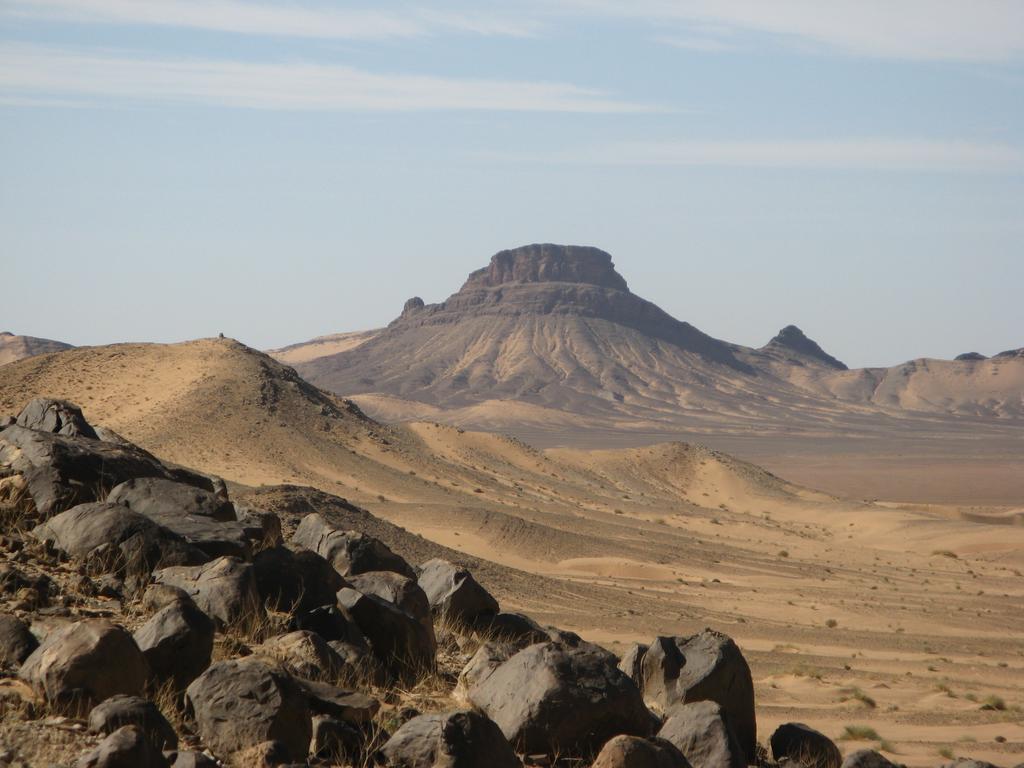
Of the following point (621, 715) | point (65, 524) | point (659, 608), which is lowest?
point (659, 608)

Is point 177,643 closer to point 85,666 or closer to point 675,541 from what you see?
point 85,666

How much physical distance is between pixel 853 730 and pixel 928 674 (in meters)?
8.88

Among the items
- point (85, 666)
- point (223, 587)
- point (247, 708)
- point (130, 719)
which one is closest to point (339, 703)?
point (247, 708)

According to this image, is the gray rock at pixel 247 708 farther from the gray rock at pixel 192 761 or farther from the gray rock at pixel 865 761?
the gray rock at pixel 865 761

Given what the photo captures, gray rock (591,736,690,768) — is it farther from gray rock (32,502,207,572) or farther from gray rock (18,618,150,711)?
gray rock (32,502,207,572)

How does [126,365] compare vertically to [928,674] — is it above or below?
above

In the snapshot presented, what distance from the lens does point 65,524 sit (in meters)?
10.5

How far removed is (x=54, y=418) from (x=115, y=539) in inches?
196

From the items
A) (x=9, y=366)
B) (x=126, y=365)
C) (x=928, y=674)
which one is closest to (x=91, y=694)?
(x=928, y=674)

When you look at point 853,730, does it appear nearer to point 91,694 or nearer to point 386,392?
point 91,694

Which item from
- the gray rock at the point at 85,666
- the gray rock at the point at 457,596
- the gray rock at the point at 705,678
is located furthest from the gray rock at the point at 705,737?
the gray rock at the point at 85,666

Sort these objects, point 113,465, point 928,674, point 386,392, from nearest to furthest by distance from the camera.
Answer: point 113,465
point 928,674
point 386,392

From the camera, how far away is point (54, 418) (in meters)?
14.7

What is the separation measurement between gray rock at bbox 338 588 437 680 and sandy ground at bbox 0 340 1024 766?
8.32 m
